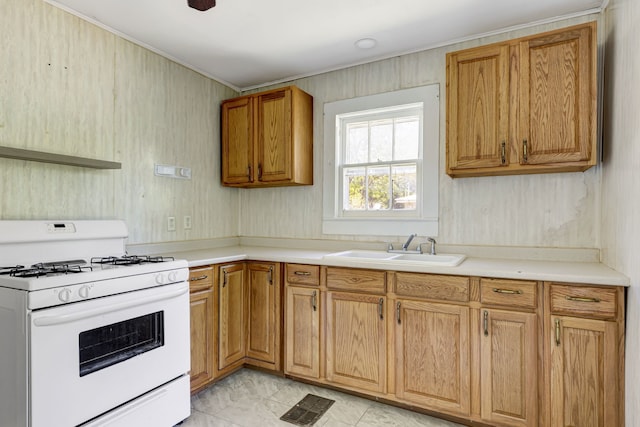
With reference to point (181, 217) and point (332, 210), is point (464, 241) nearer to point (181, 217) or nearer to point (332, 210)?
point (332, 210)

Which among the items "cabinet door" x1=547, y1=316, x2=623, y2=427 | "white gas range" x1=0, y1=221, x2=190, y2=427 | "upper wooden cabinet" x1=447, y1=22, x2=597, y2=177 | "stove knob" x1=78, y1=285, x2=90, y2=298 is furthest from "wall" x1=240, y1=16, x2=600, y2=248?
"stove knob" x1=78, y1=285, x2=90, y2=298

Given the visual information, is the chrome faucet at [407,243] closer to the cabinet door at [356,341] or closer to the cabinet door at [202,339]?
the cabinet door at [356,341]

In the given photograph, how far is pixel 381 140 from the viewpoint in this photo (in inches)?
116

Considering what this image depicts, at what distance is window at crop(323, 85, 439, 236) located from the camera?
2686 mm

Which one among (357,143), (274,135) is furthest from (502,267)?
(274,135)

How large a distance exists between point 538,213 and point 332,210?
4.96 ft

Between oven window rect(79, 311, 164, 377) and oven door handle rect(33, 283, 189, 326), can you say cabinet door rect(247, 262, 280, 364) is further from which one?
oven window rect(79, 311, 164, 377)

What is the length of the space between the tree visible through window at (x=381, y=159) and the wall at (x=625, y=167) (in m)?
1.15

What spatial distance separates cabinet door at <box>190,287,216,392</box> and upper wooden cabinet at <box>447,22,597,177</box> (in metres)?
1.83

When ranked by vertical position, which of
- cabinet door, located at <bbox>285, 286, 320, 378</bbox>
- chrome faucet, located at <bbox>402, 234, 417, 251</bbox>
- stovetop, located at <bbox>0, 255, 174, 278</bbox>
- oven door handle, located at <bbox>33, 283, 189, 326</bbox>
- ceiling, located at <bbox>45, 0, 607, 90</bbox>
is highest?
ceiling, located at <bbox>45, 0, 607, 90</bbox>

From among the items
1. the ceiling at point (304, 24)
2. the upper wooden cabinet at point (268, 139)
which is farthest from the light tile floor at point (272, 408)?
the ceiling at point (304, 24)

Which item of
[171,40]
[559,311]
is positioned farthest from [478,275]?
[171,40]

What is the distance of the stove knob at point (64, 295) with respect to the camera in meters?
1.49

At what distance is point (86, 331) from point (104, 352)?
16 centimetres
